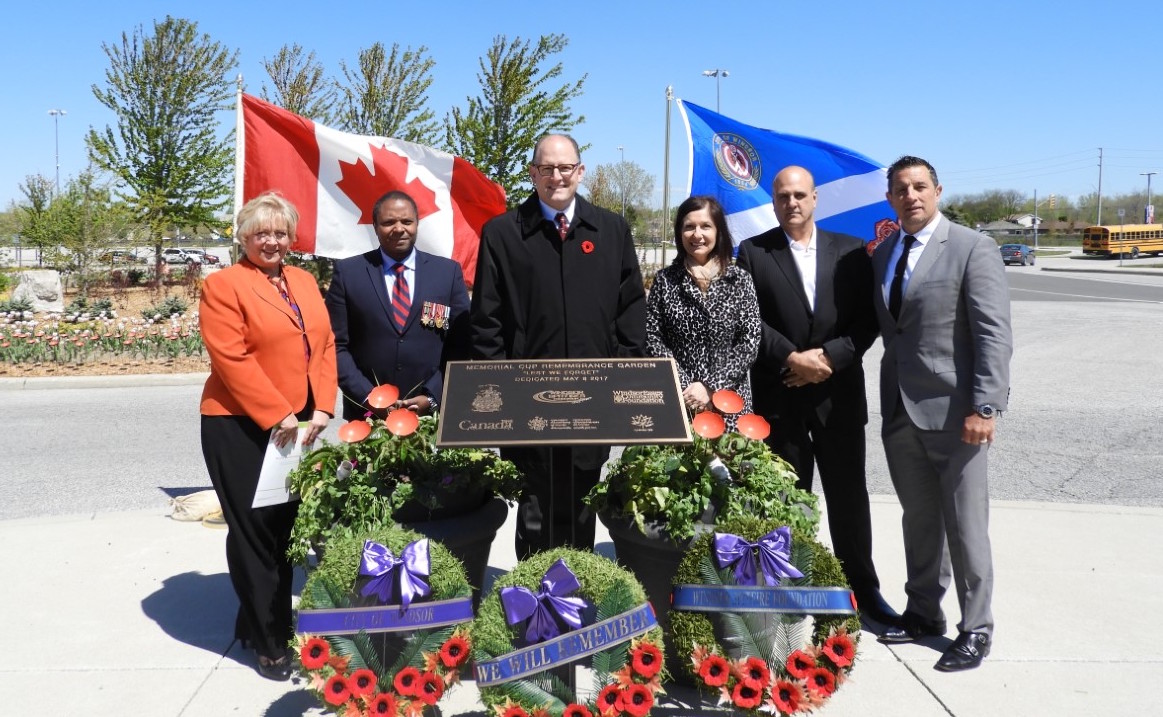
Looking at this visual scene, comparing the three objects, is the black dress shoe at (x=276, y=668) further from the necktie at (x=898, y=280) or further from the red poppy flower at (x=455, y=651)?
the necktie at (x=898, y=280)

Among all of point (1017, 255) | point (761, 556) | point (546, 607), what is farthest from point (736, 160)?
point (1017, 255)

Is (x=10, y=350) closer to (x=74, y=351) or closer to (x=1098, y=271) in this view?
(x=74, y=351)

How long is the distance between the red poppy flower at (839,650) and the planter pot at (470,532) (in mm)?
1375

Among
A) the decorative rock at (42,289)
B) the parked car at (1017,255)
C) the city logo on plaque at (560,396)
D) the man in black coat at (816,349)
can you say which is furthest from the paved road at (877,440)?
the parked car at (1017,255)

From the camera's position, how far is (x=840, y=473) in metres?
4.09

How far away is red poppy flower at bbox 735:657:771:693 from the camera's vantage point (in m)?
3.01

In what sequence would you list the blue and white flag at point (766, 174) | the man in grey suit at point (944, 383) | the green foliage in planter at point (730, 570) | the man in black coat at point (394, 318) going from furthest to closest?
the blue and white flag at point (766, 174)
the man in black coat at point (394, 318)
the man in grey suit at point (944, 383)
the green foliage in planter at point (730, 570)

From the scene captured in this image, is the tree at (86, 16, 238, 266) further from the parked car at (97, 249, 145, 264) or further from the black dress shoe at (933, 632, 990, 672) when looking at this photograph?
the black dress shoe at (933, 632, 990, 672)

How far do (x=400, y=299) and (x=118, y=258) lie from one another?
2352cm

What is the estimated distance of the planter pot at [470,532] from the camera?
3631 millimetres

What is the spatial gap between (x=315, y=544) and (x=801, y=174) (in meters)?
2.61

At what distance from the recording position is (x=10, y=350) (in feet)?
40.0

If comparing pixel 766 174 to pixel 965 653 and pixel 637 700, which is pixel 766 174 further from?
pixel 637 700

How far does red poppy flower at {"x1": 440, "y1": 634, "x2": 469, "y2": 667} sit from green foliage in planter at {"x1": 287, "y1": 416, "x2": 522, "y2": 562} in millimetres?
650
